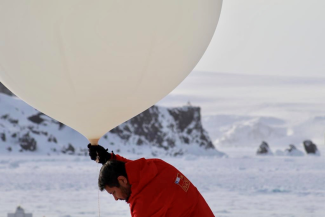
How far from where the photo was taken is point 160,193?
1237mm

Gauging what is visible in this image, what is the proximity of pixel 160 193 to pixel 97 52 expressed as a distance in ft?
1.15

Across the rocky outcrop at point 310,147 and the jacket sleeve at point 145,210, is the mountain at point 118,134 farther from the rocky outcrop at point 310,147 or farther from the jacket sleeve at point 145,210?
the jacket sleeve at point 145,210

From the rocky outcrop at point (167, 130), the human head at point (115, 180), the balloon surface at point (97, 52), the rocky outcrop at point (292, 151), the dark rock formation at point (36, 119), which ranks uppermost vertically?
the balloon surface at point (97, 52)

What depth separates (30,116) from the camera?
3120cm

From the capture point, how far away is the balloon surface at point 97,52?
113 centimetres

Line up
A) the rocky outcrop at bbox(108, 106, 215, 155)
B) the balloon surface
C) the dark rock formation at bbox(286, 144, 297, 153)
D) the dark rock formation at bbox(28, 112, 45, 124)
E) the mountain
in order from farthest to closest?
1. the rocky outcrop at bbox(108, 106, 215, 155)
2. the dark rock formation at bbox(28, 112, 45, 124)
3. the mountain
4. the dark rock formation at bbox(286, 144, 297, 153)
5. the balloon surface

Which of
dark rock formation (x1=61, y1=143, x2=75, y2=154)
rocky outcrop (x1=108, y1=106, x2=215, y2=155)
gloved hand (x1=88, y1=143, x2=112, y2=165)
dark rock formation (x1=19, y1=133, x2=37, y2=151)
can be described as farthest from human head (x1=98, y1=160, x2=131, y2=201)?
rocky outcrop (x1=108, y1=106, x2=215, y2=155)

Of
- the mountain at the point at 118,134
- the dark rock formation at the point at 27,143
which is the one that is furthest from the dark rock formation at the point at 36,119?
the dark rock formation at the point at 27,143

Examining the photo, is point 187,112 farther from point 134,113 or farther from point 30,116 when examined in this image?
point 134,113

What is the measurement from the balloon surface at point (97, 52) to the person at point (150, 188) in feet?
0.50

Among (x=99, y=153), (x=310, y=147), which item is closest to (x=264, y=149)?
(x=310, y=147)

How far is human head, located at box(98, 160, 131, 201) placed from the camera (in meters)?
1.22

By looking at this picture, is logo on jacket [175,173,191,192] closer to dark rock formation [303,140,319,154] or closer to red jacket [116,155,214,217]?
red jacket [116,155,214,217]

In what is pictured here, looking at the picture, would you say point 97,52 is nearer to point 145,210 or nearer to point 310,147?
point 145,210
